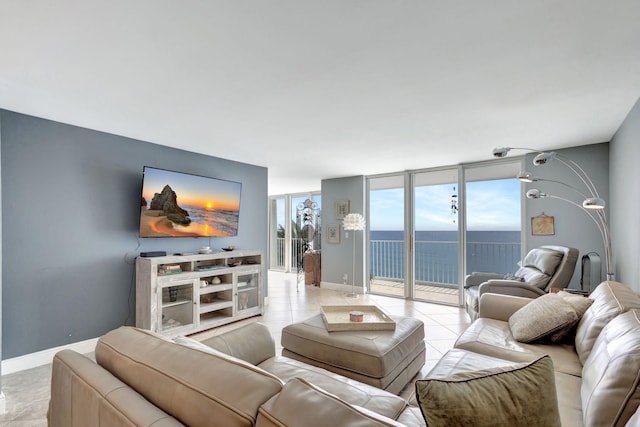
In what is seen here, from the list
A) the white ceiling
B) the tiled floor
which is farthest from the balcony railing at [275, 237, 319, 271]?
the white ceiling

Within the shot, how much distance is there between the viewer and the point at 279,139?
3547mm

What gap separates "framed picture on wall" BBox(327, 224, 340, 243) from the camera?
20.4 feet

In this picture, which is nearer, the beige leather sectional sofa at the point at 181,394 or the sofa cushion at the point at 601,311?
the beige leather sectional sofa at the point at 181,394

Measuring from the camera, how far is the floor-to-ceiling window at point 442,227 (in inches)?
188

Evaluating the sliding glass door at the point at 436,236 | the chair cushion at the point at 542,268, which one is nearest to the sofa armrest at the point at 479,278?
the chair cushion at the point at 542,268

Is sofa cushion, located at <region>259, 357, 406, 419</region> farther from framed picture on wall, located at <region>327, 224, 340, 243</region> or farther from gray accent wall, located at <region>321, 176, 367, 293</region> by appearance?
framed picture on wall, located at <region>327, 224, 340, 243</region>

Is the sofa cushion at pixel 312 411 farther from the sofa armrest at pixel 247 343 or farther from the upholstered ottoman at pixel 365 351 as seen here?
the upholstered ottoman at pixel 365 351

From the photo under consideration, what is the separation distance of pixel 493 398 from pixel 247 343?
1383mm

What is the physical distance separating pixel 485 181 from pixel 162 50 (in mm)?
4723

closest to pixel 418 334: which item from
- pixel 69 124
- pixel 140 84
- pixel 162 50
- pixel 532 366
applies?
→ pixel 532 366

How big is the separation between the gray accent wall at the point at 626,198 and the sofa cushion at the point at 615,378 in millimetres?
1775

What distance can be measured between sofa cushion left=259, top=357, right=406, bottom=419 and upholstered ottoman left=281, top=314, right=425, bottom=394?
0.40 meters

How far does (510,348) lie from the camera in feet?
6.31

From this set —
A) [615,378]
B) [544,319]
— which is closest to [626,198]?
[544,319]
